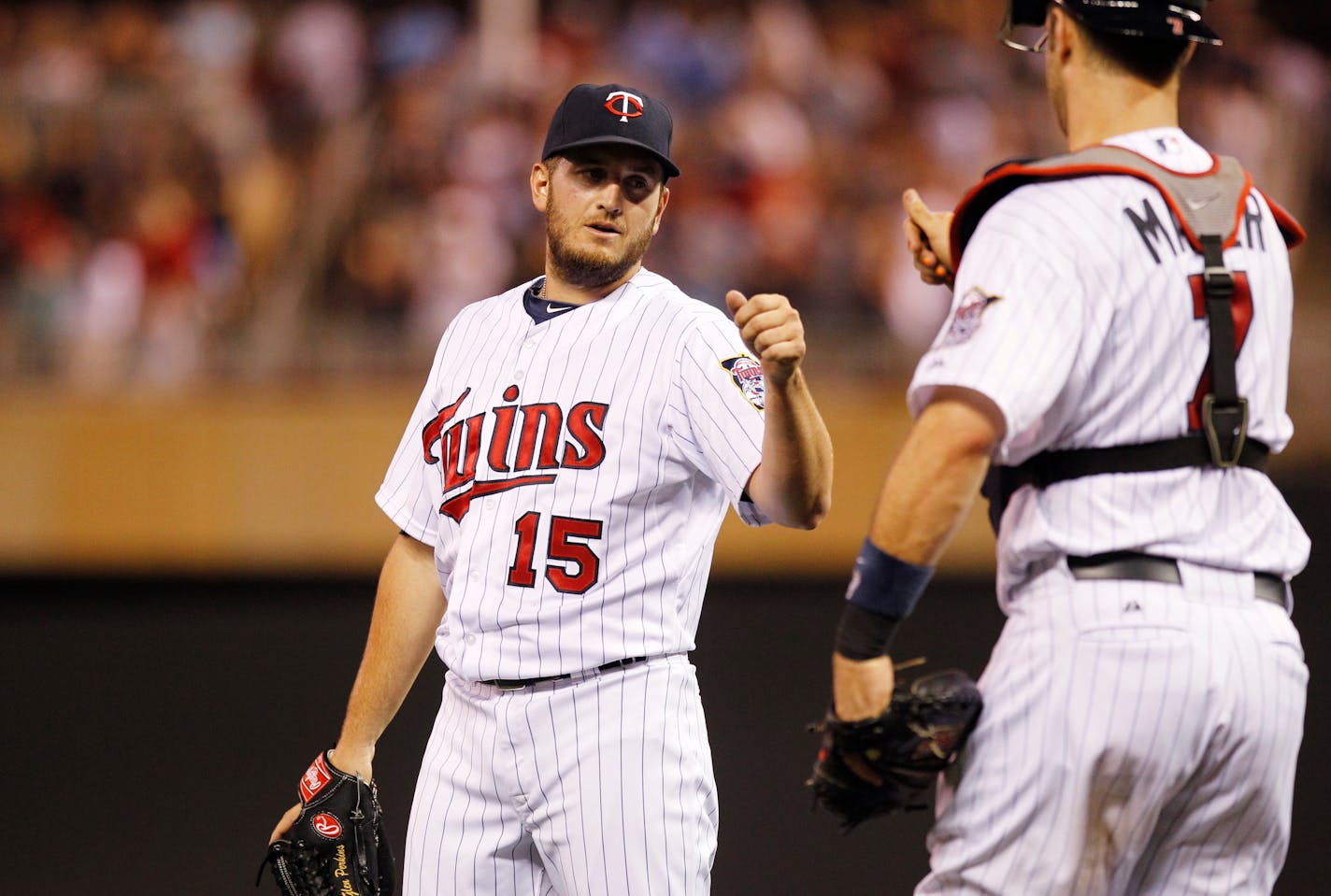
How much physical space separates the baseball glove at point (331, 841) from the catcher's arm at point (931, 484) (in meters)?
1.44

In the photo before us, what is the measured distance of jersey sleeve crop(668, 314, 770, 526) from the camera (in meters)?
2.91

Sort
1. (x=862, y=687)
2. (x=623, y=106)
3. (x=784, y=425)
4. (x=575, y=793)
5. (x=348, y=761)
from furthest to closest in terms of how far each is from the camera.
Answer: (x=348, y=761)
(x=623, y=106)
(x=575, y=793)
(x=784, y=425)
(x=862, y=687)

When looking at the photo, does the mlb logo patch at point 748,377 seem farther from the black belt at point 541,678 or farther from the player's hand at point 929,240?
the black belt at point 541,678

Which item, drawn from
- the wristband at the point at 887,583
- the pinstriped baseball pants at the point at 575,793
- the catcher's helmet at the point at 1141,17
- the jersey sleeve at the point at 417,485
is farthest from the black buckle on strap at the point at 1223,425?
the jersey sleeve at the point at 417,485

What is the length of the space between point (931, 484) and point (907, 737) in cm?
40

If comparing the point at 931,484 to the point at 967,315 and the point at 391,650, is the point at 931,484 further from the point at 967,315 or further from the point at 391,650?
the point at 391,650

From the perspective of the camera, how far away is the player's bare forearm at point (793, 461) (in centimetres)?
269

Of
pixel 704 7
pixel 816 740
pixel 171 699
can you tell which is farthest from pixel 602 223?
pixel 704 7

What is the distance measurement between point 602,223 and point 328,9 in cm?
809

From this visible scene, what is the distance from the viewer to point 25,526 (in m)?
8.12

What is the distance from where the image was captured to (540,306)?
3328mm

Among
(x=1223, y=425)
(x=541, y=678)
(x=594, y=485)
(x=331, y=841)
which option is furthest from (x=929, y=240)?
(x=331, y=841)

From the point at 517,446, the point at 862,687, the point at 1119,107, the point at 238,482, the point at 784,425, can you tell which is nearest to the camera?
the point at 862,687

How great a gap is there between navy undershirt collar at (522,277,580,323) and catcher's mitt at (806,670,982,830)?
118 centimetres
